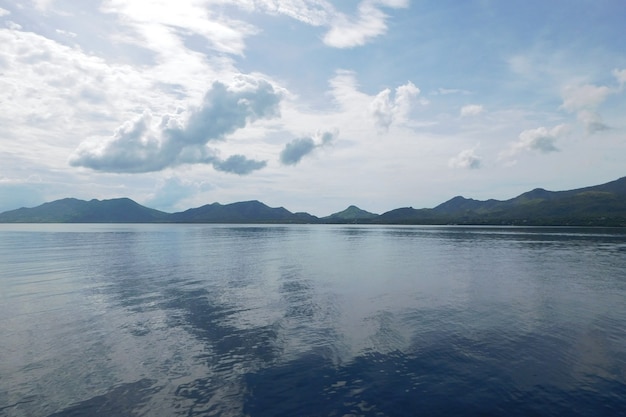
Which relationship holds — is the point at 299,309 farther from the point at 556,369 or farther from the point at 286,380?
the point at 556,369

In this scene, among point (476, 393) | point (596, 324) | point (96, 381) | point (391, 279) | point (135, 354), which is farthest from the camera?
point (391, 279)

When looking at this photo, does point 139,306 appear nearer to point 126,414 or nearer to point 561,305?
point 126,414

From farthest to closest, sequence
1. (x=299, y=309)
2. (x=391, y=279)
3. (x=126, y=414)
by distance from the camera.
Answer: (x=391, y=279)
(x=299, y=309)
(x=126, y=414)

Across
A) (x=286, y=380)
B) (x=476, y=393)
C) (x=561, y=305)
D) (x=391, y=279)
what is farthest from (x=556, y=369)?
(x=391, y=279)

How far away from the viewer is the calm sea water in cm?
2044

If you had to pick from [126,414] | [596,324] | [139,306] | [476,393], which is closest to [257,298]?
[139,306]

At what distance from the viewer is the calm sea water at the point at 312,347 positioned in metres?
20.4

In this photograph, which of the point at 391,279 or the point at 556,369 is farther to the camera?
the point at 391,279

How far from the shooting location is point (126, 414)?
19250 millimetres

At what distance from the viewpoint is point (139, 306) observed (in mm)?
41656

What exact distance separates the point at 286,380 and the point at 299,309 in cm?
1760

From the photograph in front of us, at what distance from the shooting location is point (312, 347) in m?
28.7

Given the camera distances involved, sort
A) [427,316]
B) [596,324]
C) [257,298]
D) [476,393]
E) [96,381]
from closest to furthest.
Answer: [476,393] < [96,381] < [596,324] < [427,316] < [257,298]

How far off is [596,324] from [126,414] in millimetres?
39582
